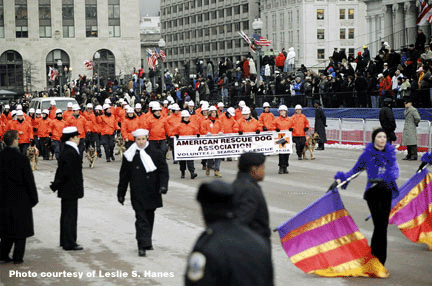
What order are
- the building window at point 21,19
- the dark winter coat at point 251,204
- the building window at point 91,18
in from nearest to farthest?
1. the dark winter coat at point 251,204
2. the building window at point 21,19
3. the building window at point 91,18

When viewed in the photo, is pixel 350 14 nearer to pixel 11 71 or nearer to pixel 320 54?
pixel 320 54

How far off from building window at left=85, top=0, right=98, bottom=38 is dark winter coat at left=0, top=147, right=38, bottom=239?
347ft

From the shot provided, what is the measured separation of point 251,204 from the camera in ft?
23.4

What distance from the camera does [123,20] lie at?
117750mm

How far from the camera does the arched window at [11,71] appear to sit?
111 metres

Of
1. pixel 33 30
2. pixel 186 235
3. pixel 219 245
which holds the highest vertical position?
pixel 33 30

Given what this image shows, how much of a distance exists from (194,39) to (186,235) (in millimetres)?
147485

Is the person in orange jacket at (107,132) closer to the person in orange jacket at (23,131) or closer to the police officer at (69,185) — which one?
the person in orange jacket at (23,131)

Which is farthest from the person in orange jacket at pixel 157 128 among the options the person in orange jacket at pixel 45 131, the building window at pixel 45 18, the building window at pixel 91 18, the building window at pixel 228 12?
the building window at pixel 228 12

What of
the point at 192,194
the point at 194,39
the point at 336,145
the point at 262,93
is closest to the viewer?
the point at 192,194

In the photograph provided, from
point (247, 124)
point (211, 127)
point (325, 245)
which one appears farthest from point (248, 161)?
point (247, 124)

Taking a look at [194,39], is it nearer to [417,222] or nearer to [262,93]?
[262,93]

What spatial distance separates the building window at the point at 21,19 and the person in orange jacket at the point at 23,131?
285 feet

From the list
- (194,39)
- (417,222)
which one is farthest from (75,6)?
(417,222)
